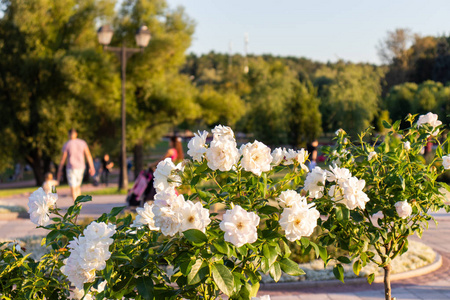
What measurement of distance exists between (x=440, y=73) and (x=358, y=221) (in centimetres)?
6043

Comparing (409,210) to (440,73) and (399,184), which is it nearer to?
(399,184)

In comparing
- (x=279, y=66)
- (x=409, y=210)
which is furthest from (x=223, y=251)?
(x=279, y=66)

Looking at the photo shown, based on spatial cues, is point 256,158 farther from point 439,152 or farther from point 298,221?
point 439,152

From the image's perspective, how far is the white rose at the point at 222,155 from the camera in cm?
263

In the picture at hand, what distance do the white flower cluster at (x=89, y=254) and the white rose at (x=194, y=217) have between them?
15.6 inches

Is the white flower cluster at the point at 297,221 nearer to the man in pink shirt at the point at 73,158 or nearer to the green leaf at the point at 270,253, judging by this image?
the green leaf at the point at 270,253

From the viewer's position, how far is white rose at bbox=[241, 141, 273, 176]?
2682 mm

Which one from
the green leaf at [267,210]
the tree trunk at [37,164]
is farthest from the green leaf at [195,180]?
the tree trunk at [37,164]

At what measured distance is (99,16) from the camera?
91.2 feet

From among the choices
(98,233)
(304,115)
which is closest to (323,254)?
(98,233)

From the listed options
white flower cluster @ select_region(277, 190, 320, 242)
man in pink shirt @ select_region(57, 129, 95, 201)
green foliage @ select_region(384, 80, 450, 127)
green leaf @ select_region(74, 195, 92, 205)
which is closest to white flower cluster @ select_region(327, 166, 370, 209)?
white flower cluster @ select_region(277, 190, 320, 242)

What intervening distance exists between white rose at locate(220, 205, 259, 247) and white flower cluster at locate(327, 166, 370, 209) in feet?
2.39

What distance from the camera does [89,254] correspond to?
2.54 meters

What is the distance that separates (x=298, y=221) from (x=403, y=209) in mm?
863
